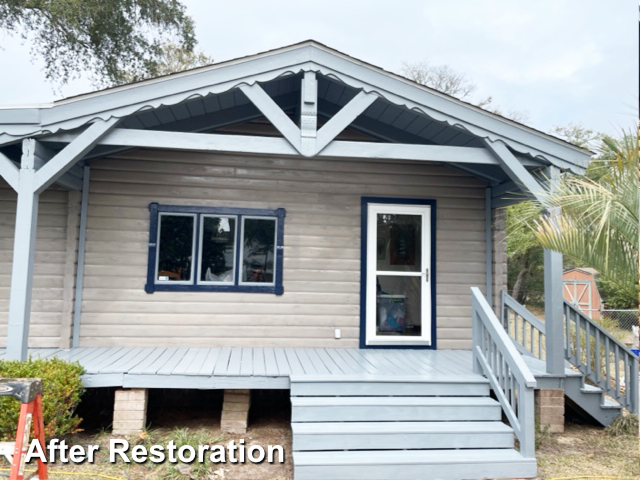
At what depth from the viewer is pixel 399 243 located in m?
5.96

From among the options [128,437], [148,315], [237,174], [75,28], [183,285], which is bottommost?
[128,437]

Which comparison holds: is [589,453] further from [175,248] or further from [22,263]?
[22,263]

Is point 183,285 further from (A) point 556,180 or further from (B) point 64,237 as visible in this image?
(A) point 556,180

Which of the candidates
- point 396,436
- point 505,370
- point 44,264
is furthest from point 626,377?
point 44,264

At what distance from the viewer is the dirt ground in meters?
3.54

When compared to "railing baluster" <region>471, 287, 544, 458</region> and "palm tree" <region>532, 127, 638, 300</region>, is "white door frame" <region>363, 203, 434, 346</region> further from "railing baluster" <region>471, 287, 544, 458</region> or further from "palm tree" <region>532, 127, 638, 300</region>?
"palm tree" <region>532, 127, 638, 300</region>

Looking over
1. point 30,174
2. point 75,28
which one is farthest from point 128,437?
point 75,28

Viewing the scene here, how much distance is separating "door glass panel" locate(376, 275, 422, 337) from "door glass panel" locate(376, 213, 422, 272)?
0.47 ft

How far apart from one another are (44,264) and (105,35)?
9.42 m

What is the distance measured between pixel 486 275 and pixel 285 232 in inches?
98.5

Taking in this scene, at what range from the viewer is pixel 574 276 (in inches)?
822

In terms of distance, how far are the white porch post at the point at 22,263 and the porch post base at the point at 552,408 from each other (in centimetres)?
446

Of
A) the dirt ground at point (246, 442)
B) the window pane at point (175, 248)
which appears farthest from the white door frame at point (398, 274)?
the window pane at point (175, 248)

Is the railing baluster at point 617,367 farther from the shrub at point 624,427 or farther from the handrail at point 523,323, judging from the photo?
the handrail at point 523,323
